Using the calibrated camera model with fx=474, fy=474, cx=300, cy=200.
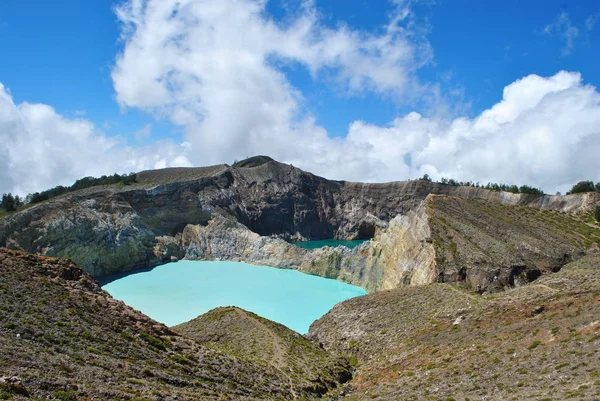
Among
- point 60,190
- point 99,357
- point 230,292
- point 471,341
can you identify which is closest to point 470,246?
point 471,341

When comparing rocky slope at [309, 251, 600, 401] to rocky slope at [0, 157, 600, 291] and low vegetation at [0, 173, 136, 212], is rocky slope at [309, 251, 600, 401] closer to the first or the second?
rocky slope at [0, 157, 600, 291]

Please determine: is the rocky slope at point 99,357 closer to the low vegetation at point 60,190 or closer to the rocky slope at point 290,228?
the rocky slope at point 290,228

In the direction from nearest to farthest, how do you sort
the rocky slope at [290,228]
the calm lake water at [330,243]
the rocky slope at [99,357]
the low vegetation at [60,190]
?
the rocky slope at [99,357]
the rocky slope at [290,228]
the low vegetation at [60,190]
the calm lake water at [330,243]

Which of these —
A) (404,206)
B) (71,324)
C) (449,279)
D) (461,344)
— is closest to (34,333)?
(71,324)

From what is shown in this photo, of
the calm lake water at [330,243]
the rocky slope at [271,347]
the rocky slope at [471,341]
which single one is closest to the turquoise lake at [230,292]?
the rocky slope at [271,347]

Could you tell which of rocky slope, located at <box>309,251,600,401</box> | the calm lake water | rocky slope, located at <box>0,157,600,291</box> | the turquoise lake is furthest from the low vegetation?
rocky slope, located at <box>309,251,600,401</box>

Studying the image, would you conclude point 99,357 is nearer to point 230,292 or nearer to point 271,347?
point 271,347

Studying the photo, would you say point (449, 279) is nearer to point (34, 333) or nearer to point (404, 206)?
point (34, 333)
